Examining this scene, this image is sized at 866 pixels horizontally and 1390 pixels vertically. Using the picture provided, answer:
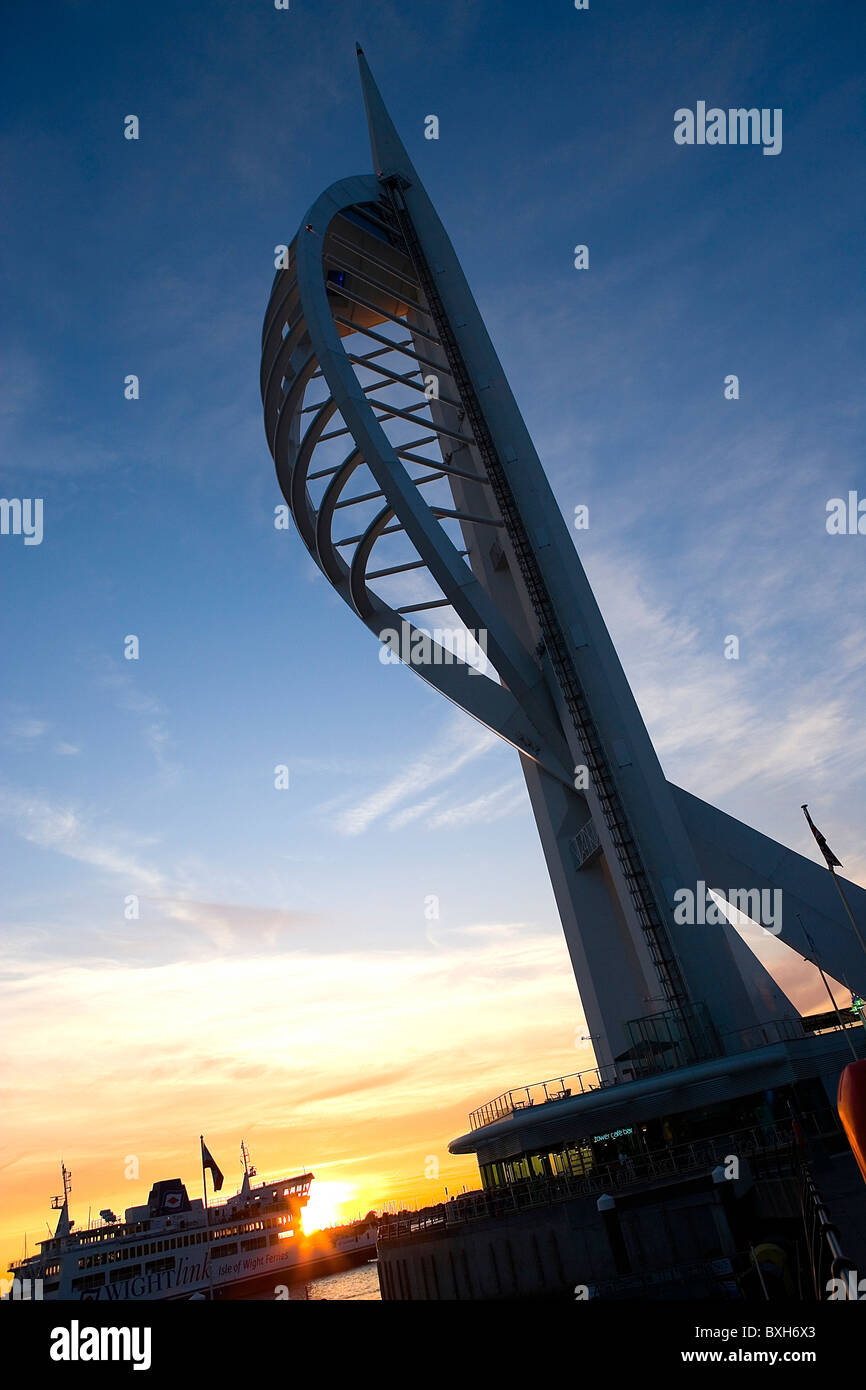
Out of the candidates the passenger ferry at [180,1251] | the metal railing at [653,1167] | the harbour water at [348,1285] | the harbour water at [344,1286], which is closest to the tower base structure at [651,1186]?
the metal railing at [653,1167]

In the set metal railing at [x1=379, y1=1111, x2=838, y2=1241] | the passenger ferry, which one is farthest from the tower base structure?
the passenger ferry

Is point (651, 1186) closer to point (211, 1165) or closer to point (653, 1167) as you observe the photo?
point (653, 1167)

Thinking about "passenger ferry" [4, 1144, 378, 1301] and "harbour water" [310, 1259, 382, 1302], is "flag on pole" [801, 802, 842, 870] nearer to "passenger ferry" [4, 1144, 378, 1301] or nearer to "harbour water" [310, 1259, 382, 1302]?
"passenger ferry" [4, 1144, 378, 1301]

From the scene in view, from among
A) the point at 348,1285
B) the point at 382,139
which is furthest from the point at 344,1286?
the point at 382,139

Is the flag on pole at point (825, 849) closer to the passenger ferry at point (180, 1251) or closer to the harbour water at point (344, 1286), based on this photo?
the passenger ferry at point (180, 1251)
